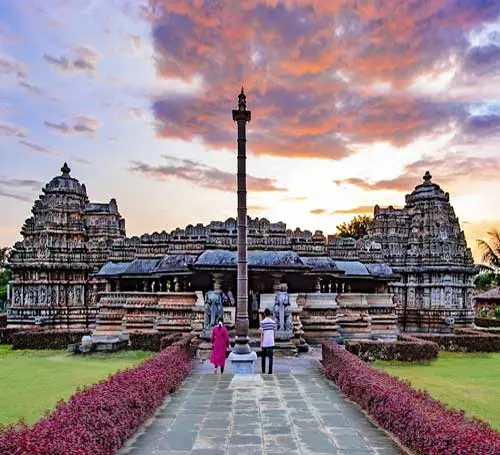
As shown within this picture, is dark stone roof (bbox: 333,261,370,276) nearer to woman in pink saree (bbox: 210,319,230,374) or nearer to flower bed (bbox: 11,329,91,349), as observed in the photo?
flower bed (bbox: 11,329,91,349)

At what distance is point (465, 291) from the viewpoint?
36.6 m

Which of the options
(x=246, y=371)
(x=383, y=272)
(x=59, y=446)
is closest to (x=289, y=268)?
(x=383, y=272)

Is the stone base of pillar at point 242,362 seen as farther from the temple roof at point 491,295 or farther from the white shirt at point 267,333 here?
the temple roof at point 491,295

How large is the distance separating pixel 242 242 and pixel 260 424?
5.92 meters

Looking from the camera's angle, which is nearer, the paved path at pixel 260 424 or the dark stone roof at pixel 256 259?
the paved path at pixel 260 424

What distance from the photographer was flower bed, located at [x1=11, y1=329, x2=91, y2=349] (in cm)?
2561

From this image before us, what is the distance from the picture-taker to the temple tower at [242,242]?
14758 mm

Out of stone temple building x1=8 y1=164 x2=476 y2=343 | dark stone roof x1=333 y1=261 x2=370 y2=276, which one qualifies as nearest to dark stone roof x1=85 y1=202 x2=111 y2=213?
stone temple building x1=8 y1=164 x2=476 y2=343

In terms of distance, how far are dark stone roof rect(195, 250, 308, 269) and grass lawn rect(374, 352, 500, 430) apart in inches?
220

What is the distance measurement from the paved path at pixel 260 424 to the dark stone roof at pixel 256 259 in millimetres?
9666

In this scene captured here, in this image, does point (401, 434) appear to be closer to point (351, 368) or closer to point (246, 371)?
point (351, 368)

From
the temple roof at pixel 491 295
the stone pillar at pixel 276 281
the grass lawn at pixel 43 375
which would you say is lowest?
the grass lawn at pixel 43 375

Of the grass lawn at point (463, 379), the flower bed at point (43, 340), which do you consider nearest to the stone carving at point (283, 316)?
the grass lawn at point (463, 379)

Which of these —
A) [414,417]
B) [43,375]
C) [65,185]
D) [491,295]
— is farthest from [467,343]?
[491,295]
